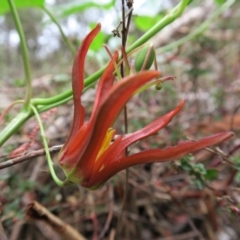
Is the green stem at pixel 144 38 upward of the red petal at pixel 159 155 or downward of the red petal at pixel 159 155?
upward

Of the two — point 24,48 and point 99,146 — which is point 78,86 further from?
point 24,48

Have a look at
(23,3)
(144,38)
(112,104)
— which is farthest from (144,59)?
(23,3)

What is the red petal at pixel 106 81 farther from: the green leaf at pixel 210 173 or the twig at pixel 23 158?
the green leaf at pixel 210 173

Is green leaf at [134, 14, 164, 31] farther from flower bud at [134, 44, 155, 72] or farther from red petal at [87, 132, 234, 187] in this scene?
red petal at [87, 132, 234, 187]

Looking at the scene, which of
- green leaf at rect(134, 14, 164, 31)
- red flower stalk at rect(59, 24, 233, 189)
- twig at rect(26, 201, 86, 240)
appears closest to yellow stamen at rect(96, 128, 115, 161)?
red flower stalk at rect(59, 24, 233, 189)

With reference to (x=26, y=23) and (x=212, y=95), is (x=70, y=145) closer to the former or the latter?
(x=212, y=95)

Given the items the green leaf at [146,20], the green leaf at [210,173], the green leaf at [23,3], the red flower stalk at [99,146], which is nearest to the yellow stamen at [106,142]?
the red flower stalk at [99,146]
